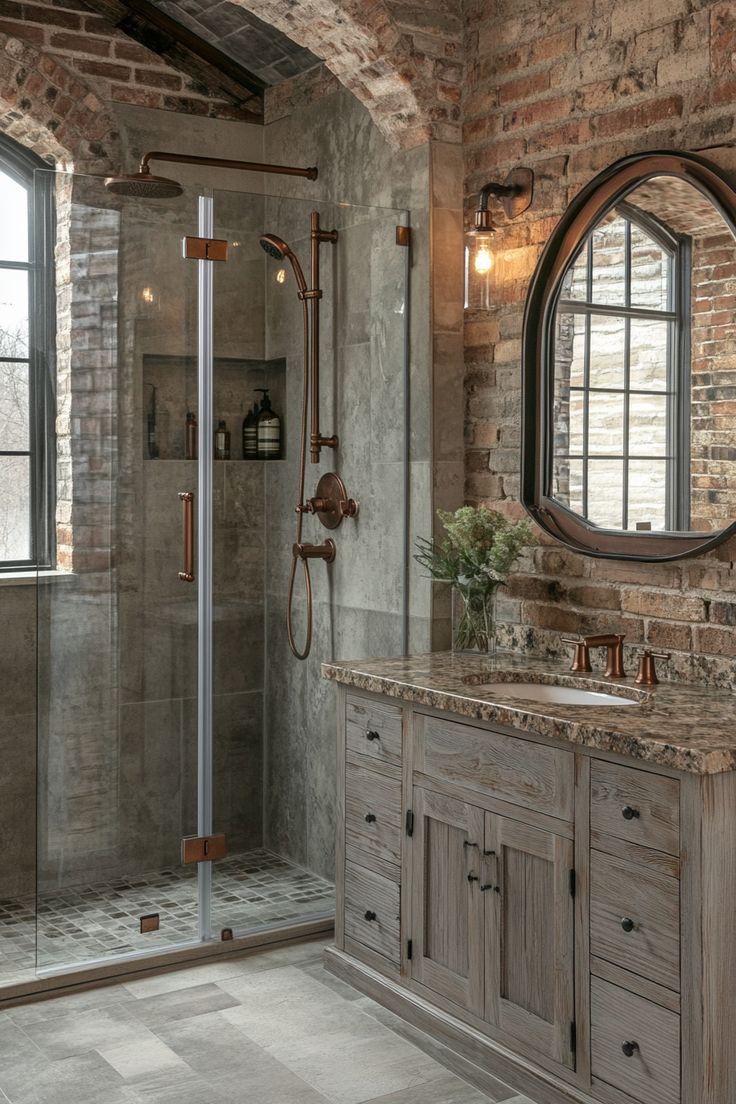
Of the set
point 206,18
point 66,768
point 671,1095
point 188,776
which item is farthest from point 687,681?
point 206,18

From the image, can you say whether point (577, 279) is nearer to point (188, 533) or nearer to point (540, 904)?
point (188, 533)

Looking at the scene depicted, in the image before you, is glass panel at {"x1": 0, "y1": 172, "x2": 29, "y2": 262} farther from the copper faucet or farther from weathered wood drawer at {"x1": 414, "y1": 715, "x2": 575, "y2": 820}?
the copper faucet

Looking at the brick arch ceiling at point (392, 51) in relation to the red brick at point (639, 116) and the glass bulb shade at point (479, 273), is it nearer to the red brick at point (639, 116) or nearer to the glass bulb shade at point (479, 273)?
the glass bulb shade at point (479, 273)

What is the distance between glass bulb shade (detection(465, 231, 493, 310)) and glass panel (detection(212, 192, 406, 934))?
0.23 meters

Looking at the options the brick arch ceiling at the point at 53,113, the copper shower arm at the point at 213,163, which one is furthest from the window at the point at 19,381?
the copper shower arm at the point at 213,163

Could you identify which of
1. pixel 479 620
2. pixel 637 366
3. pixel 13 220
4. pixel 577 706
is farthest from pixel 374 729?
pixel 13 220

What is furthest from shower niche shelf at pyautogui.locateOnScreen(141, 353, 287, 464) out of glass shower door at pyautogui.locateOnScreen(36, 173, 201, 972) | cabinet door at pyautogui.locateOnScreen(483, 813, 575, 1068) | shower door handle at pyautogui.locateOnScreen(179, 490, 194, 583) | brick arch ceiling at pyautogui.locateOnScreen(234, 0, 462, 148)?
cabinet door at pyautogui.locateOnScreen(483, 813, 575, 1068)

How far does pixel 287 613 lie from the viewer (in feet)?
11.6

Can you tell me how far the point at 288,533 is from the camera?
3551mm

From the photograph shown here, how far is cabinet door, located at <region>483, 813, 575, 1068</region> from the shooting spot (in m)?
2.55

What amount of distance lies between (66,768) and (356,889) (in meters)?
0.88

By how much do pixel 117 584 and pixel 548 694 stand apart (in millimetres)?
1241

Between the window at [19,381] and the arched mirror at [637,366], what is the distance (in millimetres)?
1361

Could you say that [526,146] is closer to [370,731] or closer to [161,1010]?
[370,731]
